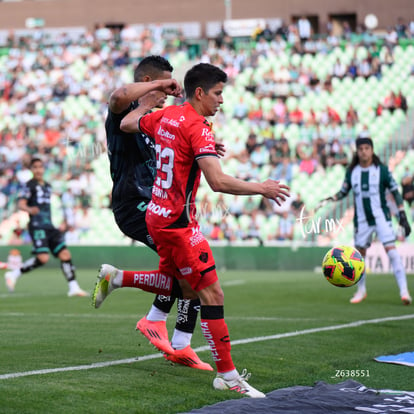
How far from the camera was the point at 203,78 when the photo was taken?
589cm

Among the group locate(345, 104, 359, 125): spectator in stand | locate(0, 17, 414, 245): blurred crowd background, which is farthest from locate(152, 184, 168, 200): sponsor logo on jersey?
locate(345, 104, 359, 125): spectator in stand

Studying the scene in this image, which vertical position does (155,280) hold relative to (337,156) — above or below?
below

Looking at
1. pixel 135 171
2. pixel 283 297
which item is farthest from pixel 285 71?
pixel 135 171

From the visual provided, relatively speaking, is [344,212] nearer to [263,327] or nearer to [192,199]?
[263,327]

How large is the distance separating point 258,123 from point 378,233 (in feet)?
46.8

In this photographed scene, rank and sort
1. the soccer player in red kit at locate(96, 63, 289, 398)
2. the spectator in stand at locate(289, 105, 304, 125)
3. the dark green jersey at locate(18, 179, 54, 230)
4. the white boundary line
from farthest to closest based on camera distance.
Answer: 1. the spectator in stand at locate(289, 105, 304, 125)
2. the dark green jersey at locate(18, 179, 54, 230)
3. the white boundary line
4. the soccer player in red kit at locate(96, 63, 289, 398)

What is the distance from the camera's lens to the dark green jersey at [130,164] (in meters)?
7.30

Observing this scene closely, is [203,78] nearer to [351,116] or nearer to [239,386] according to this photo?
[239,386]

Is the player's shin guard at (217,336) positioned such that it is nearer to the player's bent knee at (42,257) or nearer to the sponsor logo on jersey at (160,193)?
→ the sponsor logo on jersey at (160,193)

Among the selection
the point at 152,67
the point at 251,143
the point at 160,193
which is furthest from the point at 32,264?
the point at 251,143

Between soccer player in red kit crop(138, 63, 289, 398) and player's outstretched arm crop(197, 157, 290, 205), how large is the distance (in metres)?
0.06

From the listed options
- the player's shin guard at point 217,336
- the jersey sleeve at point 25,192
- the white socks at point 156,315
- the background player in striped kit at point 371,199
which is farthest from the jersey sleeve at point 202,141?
the jersey sleeve at point 25,192

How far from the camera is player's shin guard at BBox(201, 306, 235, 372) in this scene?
5.76 meters

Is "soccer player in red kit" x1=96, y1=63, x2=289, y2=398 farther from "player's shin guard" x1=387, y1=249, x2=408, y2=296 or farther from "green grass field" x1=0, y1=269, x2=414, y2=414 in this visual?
"player's shin guard" x1=387, y1=249, x2=408, y2=296
